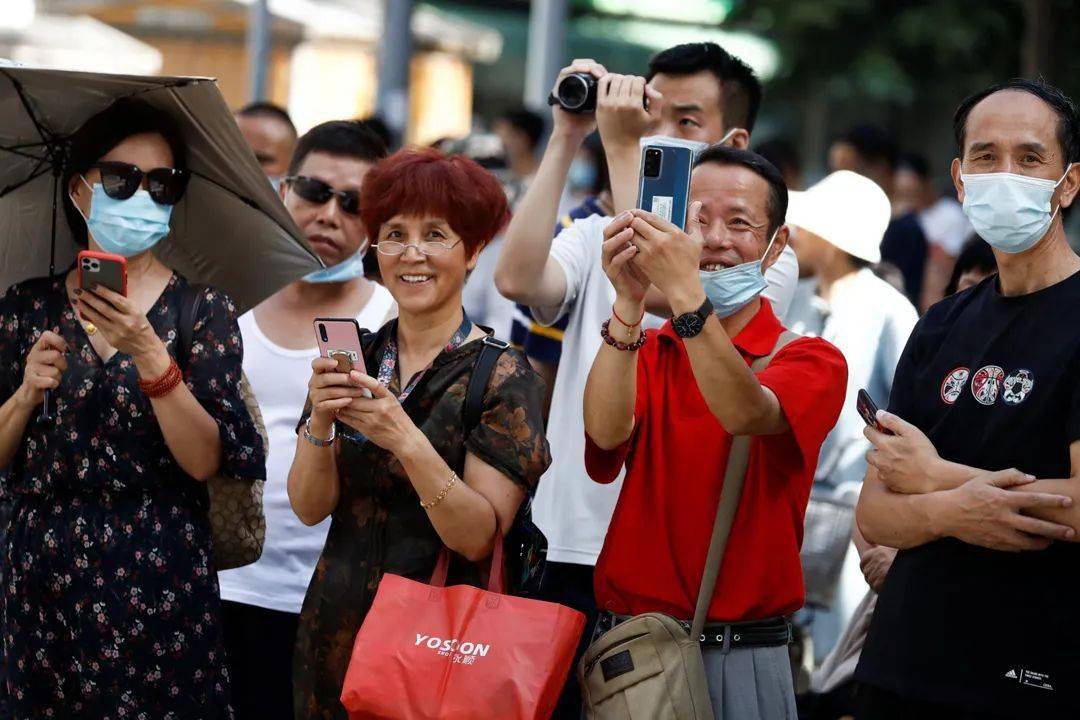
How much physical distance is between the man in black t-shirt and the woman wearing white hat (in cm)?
218

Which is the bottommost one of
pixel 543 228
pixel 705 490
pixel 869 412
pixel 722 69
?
pixel 705 490

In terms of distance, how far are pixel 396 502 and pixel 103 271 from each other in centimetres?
91

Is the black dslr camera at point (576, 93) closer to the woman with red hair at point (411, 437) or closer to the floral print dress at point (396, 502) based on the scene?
the woman with red hair at point (411, 437)

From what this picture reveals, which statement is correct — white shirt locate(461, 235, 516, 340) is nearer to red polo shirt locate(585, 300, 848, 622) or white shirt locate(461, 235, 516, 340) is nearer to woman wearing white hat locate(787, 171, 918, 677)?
woman wearing white hat locate(787, 171, 918, 677)

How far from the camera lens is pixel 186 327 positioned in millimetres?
4098

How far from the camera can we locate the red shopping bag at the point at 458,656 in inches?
135

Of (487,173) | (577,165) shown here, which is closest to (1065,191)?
(487,173)

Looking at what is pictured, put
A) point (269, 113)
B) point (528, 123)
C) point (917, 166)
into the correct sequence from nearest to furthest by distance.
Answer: point (269, 113) < point (528, 123) < point (917, 166)

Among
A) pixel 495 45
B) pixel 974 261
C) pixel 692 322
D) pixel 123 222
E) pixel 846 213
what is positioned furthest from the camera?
pixel 495 45

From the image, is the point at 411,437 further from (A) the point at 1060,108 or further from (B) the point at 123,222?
(A) the point at 1060,108

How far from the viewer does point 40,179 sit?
171 inches

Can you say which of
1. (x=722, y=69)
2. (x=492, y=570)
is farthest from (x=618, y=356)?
(x=722, y=69)

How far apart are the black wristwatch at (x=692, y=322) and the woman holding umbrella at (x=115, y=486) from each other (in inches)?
51.2

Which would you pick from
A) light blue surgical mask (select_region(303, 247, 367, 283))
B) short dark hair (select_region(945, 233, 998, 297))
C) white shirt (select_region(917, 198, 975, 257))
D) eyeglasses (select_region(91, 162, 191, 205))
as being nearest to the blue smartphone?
eyeglasses (select_region(91, 162, 191, 205))
